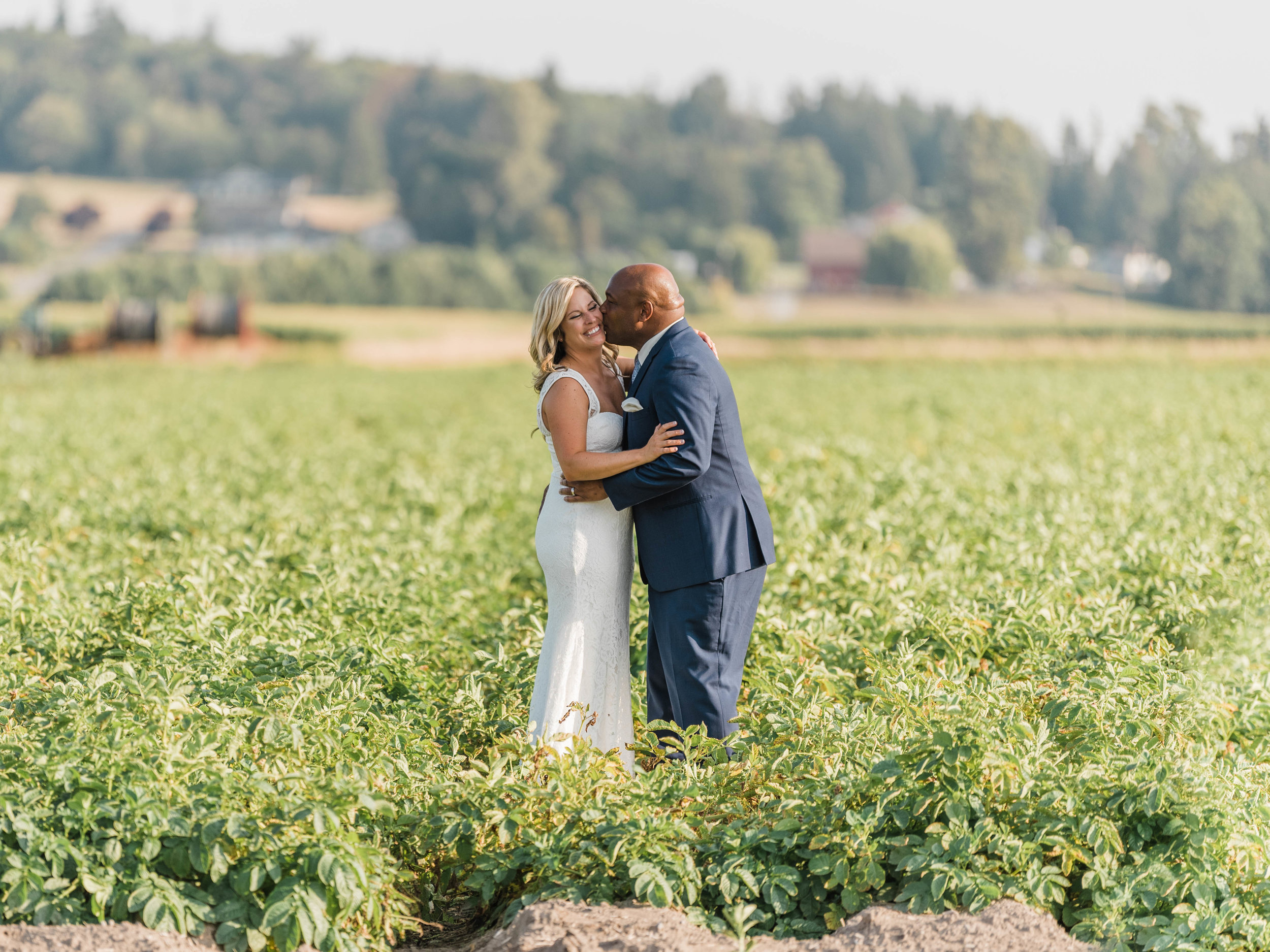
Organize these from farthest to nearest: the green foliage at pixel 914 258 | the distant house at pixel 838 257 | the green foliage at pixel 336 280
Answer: the distant house at pixel 838 257, the green foliage at pixel 914 258, the green foliage at pixel 336 280

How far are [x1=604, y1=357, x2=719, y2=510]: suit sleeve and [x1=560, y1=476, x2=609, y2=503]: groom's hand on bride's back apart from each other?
5 centimetres

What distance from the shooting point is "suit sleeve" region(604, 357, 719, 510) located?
4699 millimetres

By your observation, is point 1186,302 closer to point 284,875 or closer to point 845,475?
point 845,475

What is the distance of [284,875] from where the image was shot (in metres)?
3.84

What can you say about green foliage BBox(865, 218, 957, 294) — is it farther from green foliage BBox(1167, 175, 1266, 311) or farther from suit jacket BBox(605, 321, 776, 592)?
suit jacket BBox(605, 321, 776, 592)

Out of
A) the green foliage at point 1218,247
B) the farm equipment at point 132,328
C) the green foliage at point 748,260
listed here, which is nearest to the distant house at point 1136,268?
the green foliage at point 1218,247

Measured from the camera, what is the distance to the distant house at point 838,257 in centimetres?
10569

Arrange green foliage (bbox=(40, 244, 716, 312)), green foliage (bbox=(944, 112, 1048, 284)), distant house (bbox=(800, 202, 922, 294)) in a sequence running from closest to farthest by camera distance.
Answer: green foliage (bbox=(40, 244, 716, 312)), green foliage (bbox=(944, 112, 1048, 284)), distant house (bbox=(800, 202, 922, 294))

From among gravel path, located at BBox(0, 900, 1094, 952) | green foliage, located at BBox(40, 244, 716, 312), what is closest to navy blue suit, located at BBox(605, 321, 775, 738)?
gravel path, located at BBox(0, 900, 1094, 952)

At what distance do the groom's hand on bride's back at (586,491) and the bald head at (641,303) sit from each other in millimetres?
597

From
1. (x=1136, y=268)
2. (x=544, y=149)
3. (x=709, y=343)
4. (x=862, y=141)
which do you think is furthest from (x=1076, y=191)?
(x=862, y=141)

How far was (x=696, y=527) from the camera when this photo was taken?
15.9ft

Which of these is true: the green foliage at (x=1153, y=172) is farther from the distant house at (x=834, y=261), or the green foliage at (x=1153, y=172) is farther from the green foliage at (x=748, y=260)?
the green foliage at (x=748, y=260)

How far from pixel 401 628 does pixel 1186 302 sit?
27.3 metres
